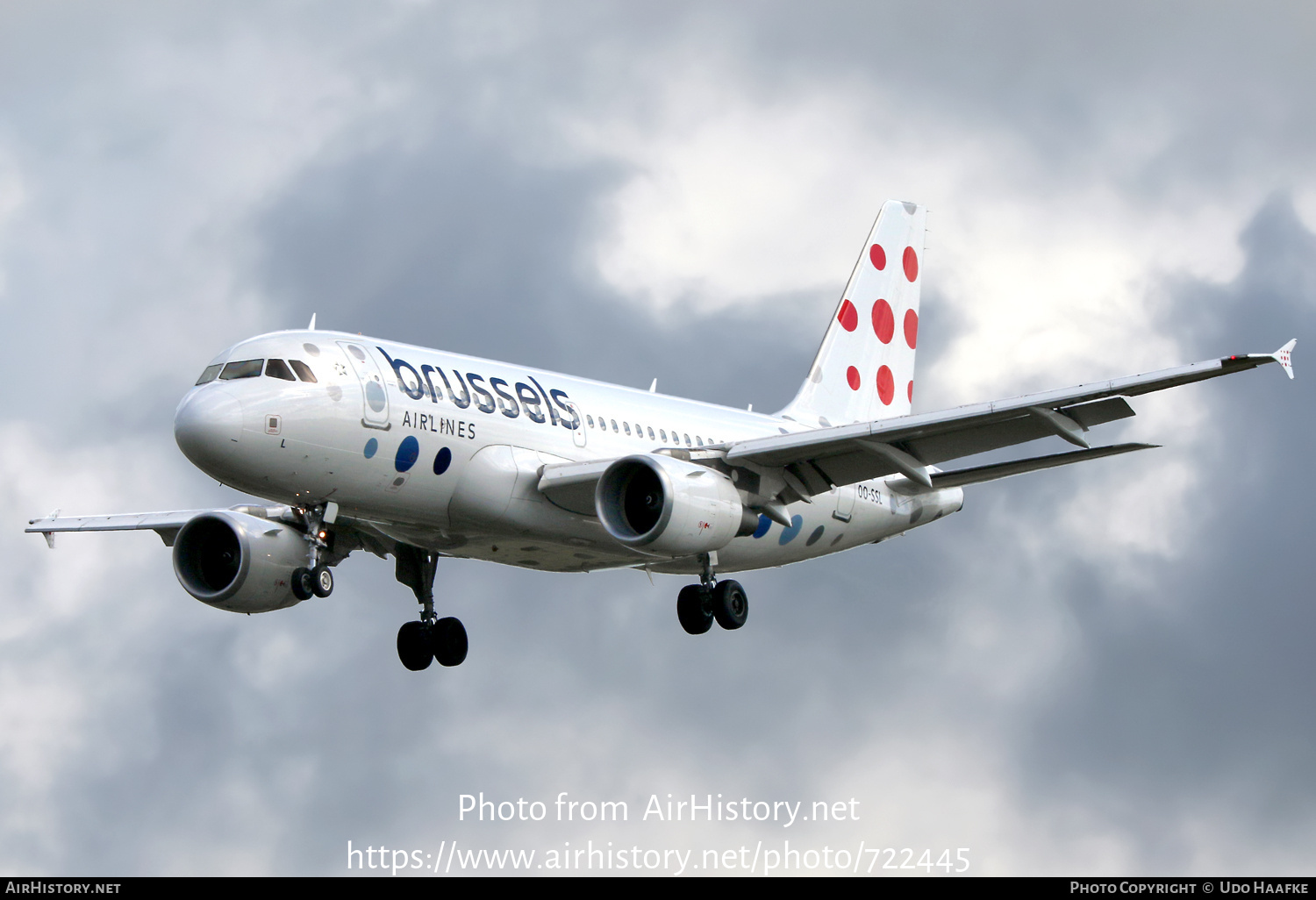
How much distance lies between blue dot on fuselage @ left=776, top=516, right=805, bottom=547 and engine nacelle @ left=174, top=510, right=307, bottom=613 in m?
10.2

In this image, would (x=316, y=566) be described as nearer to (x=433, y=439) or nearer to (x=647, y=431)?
(x=433, y=439)

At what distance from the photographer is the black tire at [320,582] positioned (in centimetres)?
2944

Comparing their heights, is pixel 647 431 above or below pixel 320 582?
above

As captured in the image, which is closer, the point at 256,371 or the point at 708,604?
the point at 256,371

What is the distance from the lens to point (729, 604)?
111 ft

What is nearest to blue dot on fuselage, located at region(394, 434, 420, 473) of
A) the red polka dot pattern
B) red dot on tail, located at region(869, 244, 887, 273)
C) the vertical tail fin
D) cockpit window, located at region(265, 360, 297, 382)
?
cockpit window, located at region(265, 360, 297, 382)

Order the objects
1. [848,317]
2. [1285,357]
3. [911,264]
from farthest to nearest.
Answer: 1. [911,264]
2. [848,317]
3. [1285,357]

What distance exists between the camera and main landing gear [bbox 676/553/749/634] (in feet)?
111

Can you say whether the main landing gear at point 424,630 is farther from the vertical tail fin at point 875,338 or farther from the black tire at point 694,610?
the vertical tail fin at point 875,338

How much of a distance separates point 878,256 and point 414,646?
18.3 meters

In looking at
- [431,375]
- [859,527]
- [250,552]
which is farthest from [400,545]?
[859,527]

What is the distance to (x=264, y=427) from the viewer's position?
90.7ft

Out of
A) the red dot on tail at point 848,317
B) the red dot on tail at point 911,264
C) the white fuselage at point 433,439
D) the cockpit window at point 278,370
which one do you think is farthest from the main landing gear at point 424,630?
the red dot on tail at point 911,264

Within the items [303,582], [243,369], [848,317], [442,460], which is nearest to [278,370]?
[243,369]
